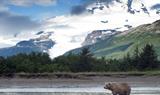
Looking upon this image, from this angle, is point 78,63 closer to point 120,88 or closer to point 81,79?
point 81,79

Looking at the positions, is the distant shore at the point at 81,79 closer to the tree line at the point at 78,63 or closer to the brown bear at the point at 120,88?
the tree line at the point at 78,63

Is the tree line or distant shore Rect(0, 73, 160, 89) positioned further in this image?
the tree line

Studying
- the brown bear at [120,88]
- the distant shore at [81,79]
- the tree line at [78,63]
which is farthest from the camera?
the tree line at [78,63]

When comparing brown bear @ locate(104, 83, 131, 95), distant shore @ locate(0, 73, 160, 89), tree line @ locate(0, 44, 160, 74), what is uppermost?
tree line @ locate(0, 44, 160, 74)

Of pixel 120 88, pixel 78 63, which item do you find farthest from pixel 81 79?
pixel 120 88

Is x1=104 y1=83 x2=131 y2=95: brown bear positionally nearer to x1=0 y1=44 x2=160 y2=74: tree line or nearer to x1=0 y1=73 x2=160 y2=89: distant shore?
x1=0 y1=73 x2=160 y2=89: distant shore

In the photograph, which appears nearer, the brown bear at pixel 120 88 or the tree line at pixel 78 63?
the brown bear at pixel 120 88

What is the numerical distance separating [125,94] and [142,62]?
79.7 m

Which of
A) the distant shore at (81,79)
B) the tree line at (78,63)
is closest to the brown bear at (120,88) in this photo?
the distant shore at (81,79)

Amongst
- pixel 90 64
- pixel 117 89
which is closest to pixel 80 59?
pixel 90 64

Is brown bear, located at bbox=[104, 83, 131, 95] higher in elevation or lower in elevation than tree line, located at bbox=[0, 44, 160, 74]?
lower

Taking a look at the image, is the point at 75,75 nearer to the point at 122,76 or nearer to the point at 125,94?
the point at 122,76

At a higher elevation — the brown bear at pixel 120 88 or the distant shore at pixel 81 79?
the distant shore at pixel 81 79

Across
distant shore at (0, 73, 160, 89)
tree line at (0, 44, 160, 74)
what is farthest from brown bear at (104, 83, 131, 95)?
tree line at (0, 44, 160, 74)
